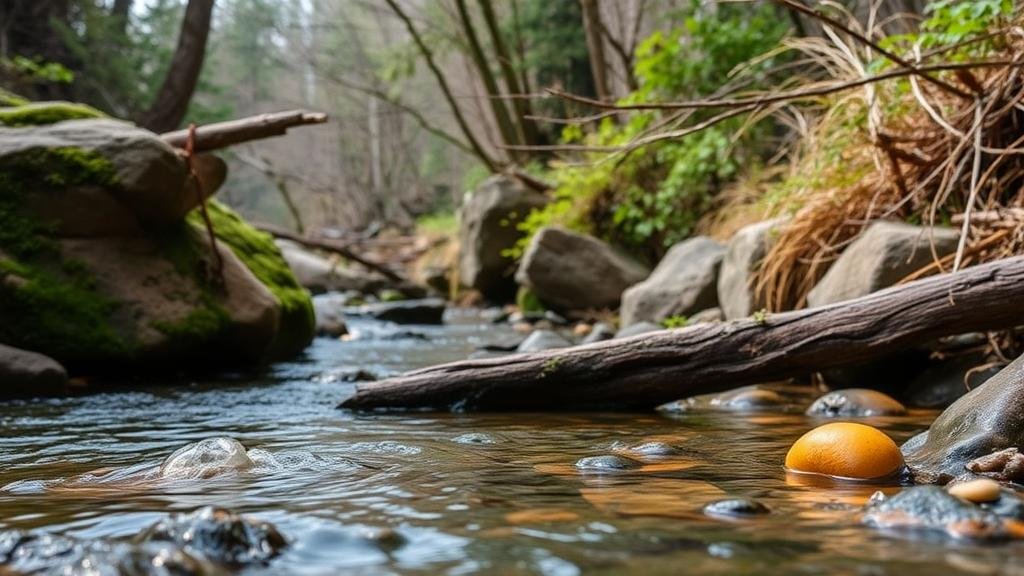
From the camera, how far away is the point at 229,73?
30.0 m

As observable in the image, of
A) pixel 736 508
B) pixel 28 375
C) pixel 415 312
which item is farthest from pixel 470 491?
pixel 415 312

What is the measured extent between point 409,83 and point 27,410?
2215 centimetres

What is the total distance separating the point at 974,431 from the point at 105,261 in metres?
4.15

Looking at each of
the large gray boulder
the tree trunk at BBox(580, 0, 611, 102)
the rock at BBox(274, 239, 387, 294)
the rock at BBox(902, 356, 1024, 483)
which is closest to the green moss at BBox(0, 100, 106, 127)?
the large gray boulder

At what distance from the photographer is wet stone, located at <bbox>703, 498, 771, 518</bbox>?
5.44ft

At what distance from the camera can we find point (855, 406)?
331 centimetres

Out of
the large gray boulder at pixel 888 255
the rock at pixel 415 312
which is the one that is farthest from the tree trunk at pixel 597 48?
the large gray boulder at pixel 888 255

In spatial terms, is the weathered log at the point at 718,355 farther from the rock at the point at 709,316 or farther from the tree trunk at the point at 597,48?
the tree trunk at the point at 597,48

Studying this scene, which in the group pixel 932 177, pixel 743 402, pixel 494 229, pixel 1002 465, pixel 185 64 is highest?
pixel 185 64

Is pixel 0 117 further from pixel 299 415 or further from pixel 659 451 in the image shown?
pixel 659 451

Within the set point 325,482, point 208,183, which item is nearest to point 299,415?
point 325,482

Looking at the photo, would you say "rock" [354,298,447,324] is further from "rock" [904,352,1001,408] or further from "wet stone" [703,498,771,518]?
"wet stone" [703,498,771,518]

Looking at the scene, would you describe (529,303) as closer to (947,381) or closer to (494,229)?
(494,229)

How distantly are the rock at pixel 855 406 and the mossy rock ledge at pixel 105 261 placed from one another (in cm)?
318
